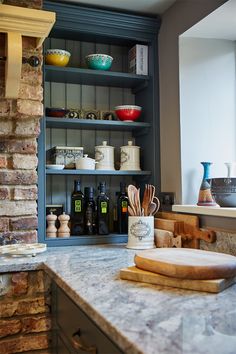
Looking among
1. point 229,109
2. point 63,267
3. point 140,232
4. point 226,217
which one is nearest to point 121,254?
point 140,232

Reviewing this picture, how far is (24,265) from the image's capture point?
1.59m

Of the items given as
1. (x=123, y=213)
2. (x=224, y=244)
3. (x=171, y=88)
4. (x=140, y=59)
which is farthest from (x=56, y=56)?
(x=224, y=244)

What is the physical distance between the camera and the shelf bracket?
1.61 meters

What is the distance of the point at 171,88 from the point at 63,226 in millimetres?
944

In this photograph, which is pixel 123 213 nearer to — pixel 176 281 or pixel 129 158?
pixel 129 158

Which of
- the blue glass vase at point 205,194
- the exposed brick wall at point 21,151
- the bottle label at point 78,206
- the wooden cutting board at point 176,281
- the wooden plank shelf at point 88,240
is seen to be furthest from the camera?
the bottle label at point 78,206

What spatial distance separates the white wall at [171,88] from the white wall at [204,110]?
0.12 feet

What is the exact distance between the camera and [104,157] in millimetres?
2195

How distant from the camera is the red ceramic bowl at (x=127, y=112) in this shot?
222 centimetres

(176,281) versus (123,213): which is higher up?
(123,213)

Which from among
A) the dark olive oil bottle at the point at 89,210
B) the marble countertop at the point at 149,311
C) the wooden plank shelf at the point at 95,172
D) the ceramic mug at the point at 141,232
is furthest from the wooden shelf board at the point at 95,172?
the marble countertop at the point at 149,311

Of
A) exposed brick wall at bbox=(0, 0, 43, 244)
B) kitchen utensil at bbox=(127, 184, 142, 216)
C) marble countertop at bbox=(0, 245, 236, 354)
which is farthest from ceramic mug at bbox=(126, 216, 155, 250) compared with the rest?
exposed brick wall at bbox=(0, 0, 43, 244)

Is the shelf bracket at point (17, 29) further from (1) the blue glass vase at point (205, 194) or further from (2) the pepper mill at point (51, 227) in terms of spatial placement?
(1) the blue glass vase at point (205, 194)

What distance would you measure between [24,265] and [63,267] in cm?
20
